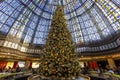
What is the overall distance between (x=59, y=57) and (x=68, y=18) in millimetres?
27416

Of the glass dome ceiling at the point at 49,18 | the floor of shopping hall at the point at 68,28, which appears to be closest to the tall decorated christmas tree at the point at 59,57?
the floor of shopping hall at the point at 68,28

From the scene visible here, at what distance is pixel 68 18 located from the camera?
31922mm

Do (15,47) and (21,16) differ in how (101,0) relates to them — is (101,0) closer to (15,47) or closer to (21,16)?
(21,16)

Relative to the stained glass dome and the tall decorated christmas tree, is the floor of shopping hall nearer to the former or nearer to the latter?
the stained glass dome

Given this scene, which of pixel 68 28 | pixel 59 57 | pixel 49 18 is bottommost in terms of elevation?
pixel 59 57

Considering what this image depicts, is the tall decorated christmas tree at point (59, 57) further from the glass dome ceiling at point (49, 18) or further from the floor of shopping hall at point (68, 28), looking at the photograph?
the glass dome ceiling at point (49, 18)

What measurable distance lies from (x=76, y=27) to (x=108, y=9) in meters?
11.5

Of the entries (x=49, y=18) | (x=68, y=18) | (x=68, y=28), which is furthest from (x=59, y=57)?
(x=68, y=18)

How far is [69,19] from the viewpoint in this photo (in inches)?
1256

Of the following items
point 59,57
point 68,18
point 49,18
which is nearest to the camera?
point 59,57

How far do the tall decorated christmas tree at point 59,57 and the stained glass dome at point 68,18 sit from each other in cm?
1885

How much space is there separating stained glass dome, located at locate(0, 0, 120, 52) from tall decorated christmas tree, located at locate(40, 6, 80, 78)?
1885 cm

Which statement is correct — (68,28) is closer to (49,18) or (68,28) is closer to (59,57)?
(59,57)

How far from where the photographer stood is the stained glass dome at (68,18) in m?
22.5
